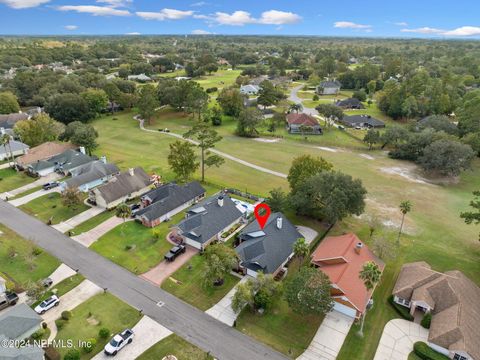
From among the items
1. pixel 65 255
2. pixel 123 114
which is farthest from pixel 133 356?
pixel 123 114

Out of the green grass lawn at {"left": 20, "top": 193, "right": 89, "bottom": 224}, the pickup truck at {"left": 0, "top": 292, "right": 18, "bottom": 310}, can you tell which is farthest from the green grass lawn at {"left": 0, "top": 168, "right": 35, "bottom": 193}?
the pickup truck at {"left": 0, "top": 292, "right": 18, "bottom": 310}

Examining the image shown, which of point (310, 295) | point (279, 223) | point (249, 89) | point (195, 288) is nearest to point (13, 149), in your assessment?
point (195, 288)

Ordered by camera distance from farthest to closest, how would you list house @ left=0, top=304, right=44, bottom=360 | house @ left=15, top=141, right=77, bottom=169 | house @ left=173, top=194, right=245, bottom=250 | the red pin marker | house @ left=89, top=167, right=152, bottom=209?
1. house @ left=15, top=141, right=77, bottom=169
2. house @ left=89, top=167, right=152, bottom=209
3. the red pin marker
4. house @ left=173, top=194, right=245, bottom=250
5. house @ left=0, top=304, right=44, bottom=360

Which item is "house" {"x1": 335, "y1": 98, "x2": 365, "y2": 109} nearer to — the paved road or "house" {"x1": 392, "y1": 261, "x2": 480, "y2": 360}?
"house" {"x1": 392, "y1": 261, "x2": 480, "y2": 360}

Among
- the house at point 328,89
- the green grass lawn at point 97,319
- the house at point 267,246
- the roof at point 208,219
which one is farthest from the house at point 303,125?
the green grass lawn at point 97,319

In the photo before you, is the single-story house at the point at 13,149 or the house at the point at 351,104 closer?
the single-story house at the point at 13,149

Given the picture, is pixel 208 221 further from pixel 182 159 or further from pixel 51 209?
pixel 51 209

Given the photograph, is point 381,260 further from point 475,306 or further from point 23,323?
point 23,323

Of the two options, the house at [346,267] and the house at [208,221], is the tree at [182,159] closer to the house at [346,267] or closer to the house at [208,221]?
the house at [208,221]
